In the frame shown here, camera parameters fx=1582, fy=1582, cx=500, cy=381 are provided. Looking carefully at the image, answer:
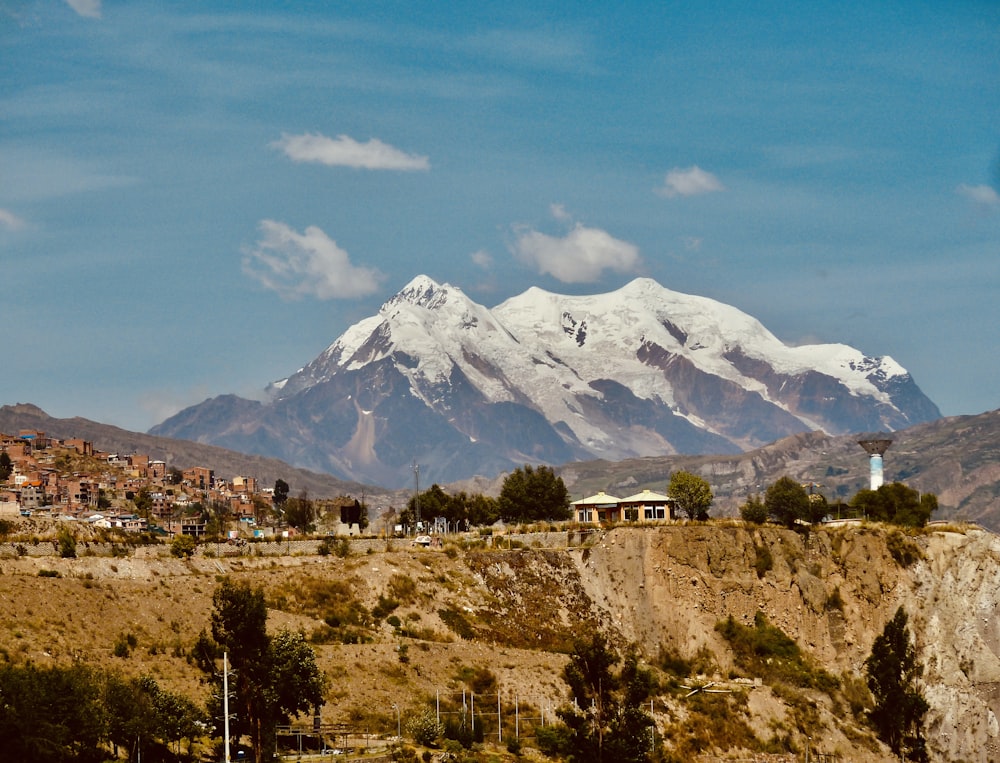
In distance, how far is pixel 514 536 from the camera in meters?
128

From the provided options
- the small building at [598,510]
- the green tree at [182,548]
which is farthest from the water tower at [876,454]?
the green tree at [182,548]

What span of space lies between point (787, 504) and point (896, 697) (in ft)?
122

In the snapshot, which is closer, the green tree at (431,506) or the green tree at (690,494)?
the green tree at (690,494)

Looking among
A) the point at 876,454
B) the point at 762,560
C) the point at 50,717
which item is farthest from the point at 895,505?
the point at 50,717

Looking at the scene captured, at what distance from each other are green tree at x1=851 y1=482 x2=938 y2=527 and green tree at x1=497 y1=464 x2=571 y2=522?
31.5 meters

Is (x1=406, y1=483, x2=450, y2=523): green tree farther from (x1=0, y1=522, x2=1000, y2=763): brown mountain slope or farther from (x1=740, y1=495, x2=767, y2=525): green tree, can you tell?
(x1=0, y1=522, x2=1000, y2=763): brown mountain slope

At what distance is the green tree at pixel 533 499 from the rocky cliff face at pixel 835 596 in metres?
43.0

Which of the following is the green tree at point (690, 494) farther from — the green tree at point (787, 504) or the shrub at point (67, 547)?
the shrub at point (67, 547)

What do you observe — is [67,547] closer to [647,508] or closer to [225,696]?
[225,696]

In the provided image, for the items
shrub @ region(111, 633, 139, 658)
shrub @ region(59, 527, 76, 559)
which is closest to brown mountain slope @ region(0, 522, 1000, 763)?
shrub @ region(111, 633, 139, 658)

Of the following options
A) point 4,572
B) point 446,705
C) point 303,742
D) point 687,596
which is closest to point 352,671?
point 446,705

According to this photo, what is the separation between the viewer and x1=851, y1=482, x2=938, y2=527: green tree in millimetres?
145125

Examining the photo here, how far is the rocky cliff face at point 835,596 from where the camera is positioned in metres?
118

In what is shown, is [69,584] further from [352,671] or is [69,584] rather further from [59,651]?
[352,671]
